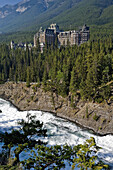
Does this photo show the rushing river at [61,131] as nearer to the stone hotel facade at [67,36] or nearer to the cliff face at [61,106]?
the cliff face at [61,106]

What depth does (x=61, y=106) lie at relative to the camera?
50812mm

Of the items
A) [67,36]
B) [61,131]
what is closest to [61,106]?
[61,131]

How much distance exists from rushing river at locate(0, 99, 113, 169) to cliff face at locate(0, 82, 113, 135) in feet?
8.34

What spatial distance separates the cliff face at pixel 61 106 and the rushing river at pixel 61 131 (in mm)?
2541

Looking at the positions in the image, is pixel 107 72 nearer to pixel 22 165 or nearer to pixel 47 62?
pixel 47 62

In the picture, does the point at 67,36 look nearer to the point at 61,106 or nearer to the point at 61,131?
the point at 61,106

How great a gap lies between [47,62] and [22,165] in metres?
60.5

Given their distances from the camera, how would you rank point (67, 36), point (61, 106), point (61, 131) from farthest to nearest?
point (67, 36), point (61, 106), point (61, 131)

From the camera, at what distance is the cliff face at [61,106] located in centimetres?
3984

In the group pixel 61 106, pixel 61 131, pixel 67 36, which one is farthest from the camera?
pixel 67 36

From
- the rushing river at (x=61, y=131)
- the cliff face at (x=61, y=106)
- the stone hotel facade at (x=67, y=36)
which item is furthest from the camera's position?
the stone hotel facade at (x=67, y=36)

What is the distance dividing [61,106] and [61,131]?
12891 mm

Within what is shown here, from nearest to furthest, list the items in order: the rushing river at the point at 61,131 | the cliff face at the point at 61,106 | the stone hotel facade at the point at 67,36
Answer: the rushing river at the point at 61,131, the cliff face at the point at 61,106, the stone hotel facade at the point at 67,36

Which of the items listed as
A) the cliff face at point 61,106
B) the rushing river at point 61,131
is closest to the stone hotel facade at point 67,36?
the cliff face at point 61,106
